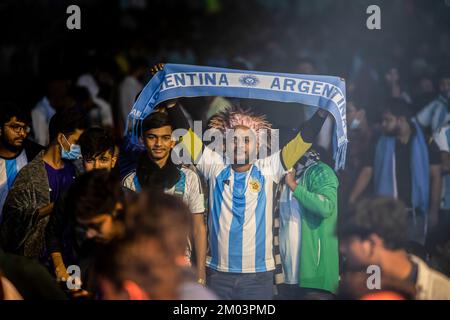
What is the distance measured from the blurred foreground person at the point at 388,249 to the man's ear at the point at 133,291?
1.18m

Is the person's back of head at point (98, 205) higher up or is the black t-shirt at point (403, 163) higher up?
the black t-shirt at point (403, 163)

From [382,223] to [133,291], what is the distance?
1.35 m

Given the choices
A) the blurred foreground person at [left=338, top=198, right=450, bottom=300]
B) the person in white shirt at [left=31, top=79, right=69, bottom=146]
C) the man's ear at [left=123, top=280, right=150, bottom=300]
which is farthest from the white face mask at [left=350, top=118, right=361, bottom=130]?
the man's ear at [left=123, top=280, right=150, bottom=300]

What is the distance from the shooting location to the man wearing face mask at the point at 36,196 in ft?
18.4

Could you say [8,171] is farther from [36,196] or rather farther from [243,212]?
[243,212]

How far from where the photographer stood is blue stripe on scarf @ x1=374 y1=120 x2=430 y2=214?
731cm

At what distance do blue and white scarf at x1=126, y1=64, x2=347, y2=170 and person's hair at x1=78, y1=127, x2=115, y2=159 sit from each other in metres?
0.31

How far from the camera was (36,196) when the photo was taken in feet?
18.6

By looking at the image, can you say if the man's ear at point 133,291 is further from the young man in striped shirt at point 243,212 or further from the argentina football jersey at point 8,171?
the argentina football jersey at point 8,171

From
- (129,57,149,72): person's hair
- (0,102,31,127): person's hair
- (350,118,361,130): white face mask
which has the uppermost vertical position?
(129,57,149,72): person's hair

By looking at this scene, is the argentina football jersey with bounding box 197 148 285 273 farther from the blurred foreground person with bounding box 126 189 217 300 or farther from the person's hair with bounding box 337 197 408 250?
the blurred foreground person with bounding box 126 189 217 300

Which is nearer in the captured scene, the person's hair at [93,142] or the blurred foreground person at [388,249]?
the blurred foreground person at [388,249]

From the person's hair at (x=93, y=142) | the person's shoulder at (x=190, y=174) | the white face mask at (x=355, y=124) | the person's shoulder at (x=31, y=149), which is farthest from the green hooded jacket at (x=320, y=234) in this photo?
the white face mask at (x=355, y=124)

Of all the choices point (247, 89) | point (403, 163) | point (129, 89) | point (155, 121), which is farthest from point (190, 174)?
point (129, 89)
